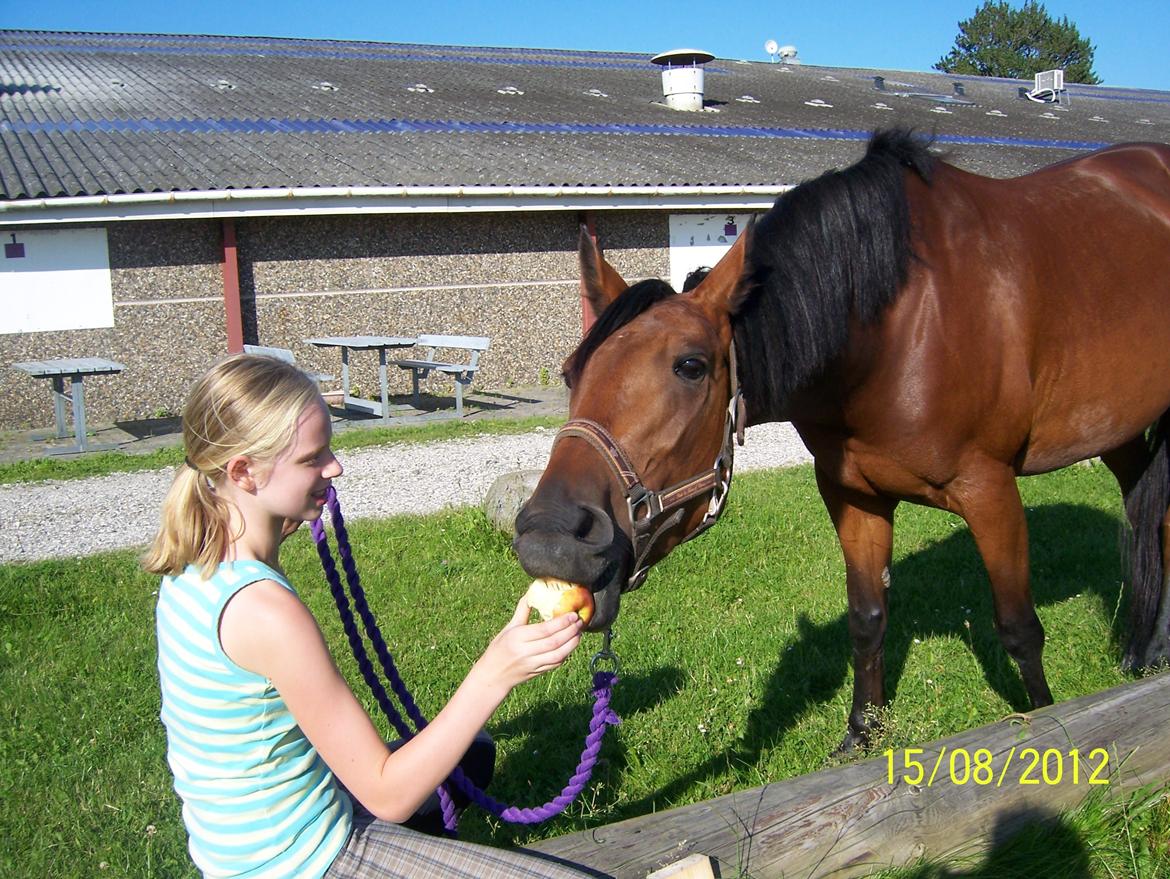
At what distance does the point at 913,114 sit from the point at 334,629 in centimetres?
2286

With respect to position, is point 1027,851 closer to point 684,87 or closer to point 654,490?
point 654,490

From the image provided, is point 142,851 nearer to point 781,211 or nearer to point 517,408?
point 781,211

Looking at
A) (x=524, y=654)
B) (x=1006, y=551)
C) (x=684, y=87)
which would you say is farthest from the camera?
(x=684, y=87)

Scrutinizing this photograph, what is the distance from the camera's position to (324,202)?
12.9 m

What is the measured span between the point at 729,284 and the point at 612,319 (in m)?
0.36

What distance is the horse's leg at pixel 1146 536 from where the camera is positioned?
14.1 ft

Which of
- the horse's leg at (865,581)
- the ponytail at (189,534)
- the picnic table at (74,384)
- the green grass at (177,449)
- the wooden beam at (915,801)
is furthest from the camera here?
the picnic table at (74,384)

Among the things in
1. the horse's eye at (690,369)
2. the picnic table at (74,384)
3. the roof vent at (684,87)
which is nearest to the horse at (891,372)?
the horse's eye at (690,369)

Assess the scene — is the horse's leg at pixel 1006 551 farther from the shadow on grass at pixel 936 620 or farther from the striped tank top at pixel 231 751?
the striped tank top at pixel 231 751

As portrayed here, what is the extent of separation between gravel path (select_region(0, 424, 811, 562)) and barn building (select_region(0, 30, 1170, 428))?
4.38 metres

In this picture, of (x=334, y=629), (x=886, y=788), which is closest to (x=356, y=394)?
(x=334, y=629)

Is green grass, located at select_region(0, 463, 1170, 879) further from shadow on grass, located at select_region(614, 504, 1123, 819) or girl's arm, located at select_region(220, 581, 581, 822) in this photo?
girl's arm, located at select_region(220, 581, 581, 822)
